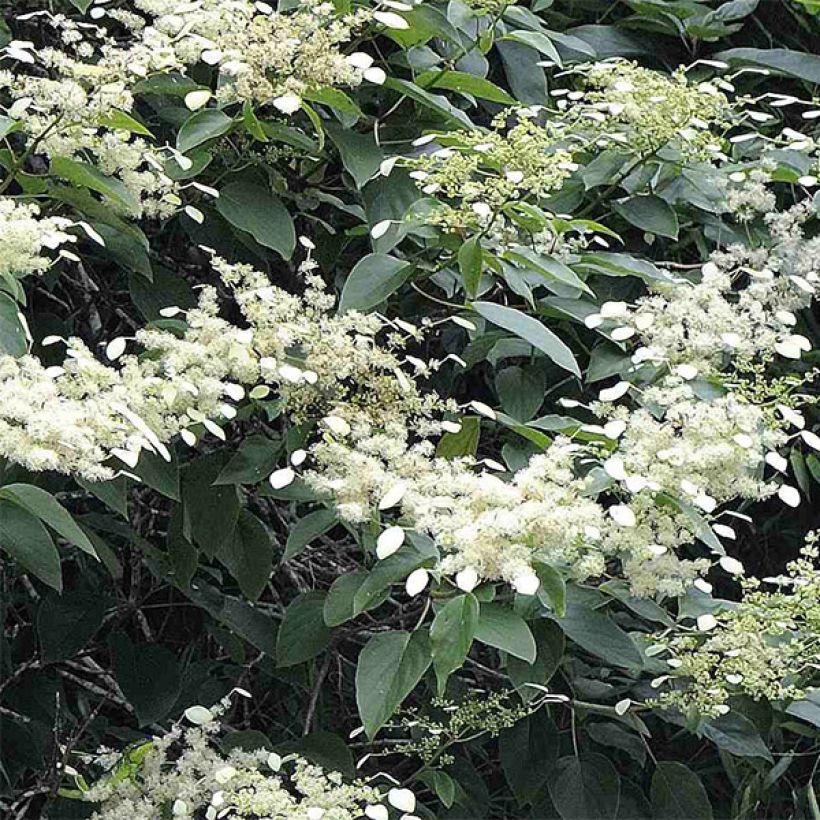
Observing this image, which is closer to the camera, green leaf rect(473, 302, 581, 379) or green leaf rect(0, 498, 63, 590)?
green leaf rect(0, 498, 63, 590)

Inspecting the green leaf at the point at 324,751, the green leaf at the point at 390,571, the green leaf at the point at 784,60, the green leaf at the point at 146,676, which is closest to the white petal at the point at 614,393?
the green leaf at the point at 390,571

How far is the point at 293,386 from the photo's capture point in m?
1.25

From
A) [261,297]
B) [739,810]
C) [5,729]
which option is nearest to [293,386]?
[261,297]

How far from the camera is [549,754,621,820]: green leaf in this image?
4.83 feet

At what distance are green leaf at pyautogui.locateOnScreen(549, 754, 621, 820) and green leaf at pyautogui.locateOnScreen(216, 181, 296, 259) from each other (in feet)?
2.15

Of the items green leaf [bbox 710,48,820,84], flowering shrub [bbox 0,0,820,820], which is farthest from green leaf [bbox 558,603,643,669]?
green leaf [bbox 710,48,820,84]

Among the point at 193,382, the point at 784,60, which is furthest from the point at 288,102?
the point at 784,60

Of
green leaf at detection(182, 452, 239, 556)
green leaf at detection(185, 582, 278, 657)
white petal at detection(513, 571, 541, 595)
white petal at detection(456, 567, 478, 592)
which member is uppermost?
white petal at detection(513, 571, 541, 595)

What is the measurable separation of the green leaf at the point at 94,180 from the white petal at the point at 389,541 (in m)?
0.42

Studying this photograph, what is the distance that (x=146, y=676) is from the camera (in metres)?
1.51

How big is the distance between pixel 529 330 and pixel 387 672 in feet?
1.22

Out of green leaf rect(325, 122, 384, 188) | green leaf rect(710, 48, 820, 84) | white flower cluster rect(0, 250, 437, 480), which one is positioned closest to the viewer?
white flower cluster rect(0, 250, 437, 480)

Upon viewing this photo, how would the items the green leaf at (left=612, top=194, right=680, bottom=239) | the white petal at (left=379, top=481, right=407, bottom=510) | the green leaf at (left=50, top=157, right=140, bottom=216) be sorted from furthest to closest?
1. the green leaf at (left=612, top=194, right=680, bottom=239)
2. the green leaf at (left=50, top=157, right=140, bottom=216)
3. the white petal at (left=379, top=481, right=407, bottom=510)

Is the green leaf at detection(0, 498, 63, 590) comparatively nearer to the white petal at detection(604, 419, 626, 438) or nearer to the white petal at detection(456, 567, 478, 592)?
the white petal at detection(456, 567, 478, 592)
